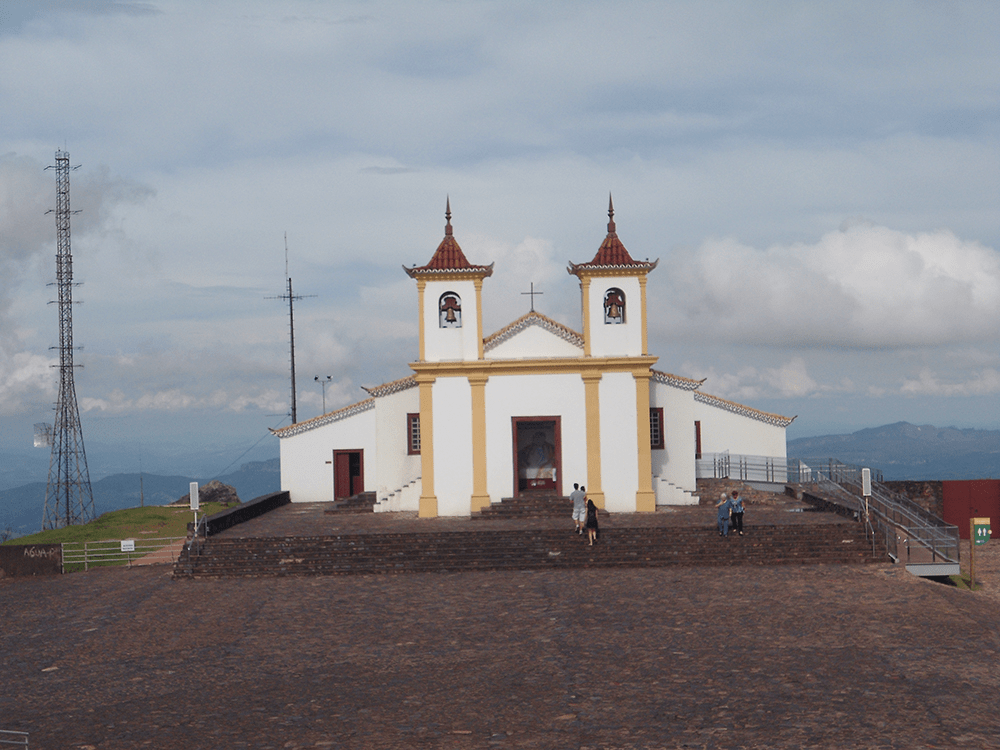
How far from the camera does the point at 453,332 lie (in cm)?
2738

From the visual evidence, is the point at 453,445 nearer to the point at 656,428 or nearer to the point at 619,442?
the point at 619,442

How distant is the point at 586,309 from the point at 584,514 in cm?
774

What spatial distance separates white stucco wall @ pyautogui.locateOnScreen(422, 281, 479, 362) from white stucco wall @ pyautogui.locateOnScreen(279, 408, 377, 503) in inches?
289

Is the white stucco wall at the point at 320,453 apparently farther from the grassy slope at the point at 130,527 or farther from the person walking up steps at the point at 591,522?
the person walking up steps at the point at 591,522

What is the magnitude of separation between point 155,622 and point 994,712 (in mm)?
13305

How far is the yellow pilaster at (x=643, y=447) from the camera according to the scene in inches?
1048

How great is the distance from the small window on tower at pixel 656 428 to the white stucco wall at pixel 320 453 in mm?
10462

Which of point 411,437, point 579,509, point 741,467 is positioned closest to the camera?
point 579,509

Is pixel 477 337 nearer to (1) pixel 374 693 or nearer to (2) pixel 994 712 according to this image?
(1) pixel 374 693

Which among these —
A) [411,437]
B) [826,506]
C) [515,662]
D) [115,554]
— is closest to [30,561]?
[115,554]

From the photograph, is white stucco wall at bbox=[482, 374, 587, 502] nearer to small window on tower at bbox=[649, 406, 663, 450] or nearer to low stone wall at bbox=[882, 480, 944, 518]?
small window on tower at bbox=[649, 406, 663, 450]

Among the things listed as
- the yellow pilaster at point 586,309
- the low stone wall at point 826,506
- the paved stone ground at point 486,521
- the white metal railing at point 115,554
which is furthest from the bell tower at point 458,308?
the low stone wall at point 826,506

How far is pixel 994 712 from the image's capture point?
398 inches

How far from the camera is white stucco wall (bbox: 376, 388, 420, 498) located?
101 ft
